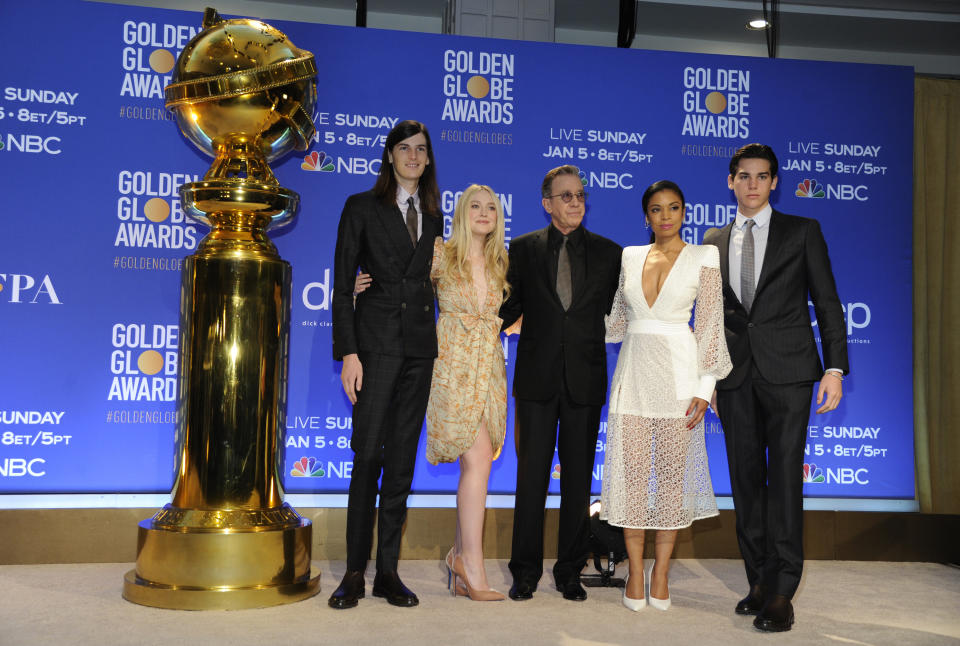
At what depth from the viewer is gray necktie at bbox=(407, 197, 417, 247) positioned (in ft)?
11.3

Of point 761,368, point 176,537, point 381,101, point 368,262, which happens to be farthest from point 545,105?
point 176,537

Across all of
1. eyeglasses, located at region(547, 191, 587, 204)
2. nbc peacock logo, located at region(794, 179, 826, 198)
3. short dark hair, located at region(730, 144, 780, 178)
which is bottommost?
eyeglasses, located at region(547, 191, 587, 204)

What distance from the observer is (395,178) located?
3.50 metres

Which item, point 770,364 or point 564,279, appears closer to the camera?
point 770,364

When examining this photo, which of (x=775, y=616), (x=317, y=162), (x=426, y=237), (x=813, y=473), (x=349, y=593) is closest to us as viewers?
(x=775, y=616)

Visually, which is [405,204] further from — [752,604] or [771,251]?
[752,604]

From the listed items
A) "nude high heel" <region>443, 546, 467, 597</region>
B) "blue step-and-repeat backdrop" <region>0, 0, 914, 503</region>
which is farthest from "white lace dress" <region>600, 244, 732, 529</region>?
"blue step-and-repeat backdrop" <region>0, 0, 914, 503</region>

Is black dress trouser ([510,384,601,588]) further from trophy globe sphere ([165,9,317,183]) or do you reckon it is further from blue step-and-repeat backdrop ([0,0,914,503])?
trophy globe sphere ([165,9,317,183])

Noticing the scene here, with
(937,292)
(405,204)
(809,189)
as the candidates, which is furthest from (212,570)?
(937,292)

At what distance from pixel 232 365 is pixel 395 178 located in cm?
96

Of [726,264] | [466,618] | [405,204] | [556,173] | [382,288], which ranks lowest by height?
[466,618]

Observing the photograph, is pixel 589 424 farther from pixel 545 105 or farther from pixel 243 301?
pixel 545 105

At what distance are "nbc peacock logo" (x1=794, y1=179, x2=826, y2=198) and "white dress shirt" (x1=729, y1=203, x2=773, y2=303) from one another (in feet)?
4.87

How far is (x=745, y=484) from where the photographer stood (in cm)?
342
